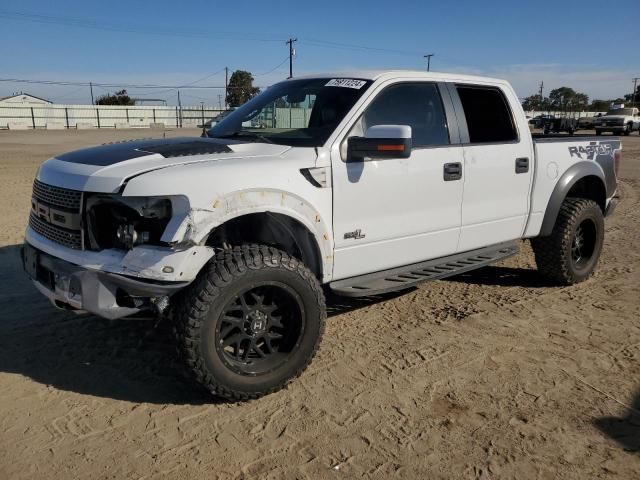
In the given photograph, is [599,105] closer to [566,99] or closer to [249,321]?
[566,99]

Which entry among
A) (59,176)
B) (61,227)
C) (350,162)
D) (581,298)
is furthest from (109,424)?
(581,298)

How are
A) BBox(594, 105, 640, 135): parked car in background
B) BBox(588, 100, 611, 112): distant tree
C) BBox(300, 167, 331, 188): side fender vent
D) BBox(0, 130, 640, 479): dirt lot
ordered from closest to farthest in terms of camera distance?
BBox(0, 130, 640, 479): dirt lot → BBox(300, 167, 331, 188): side fender vent → BBox(594, 105, 640, 135): parked car in background → BBox(588, 100, 611, 112): distant tree

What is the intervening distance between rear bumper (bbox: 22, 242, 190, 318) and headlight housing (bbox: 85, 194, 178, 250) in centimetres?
19

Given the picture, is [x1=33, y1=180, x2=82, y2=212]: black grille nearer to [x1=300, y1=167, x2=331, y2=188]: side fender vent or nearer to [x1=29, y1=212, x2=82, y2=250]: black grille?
[x1=29, y1=212, x2=82, y2=250]: black grille

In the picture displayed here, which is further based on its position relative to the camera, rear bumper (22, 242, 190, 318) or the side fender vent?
the side fender vent

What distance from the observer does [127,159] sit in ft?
10.5

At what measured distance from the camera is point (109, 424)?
302 cm

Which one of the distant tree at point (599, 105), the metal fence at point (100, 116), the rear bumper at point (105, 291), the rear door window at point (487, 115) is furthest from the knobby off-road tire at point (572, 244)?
the distant tree at point (599, 105)

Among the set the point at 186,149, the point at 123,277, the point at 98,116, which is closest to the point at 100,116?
the point at 98,116

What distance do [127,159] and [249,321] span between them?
1.19 m

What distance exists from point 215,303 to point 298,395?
83 cm

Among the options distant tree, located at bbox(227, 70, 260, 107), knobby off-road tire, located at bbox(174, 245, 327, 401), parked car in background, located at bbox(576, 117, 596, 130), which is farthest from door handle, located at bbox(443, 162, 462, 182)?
distant tree, located at bbox(227, 70, 260, 107)

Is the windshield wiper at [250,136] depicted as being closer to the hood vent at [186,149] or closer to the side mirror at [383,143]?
the hood vent at [186,149]

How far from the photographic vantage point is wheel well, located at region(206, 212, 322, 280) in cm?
344
